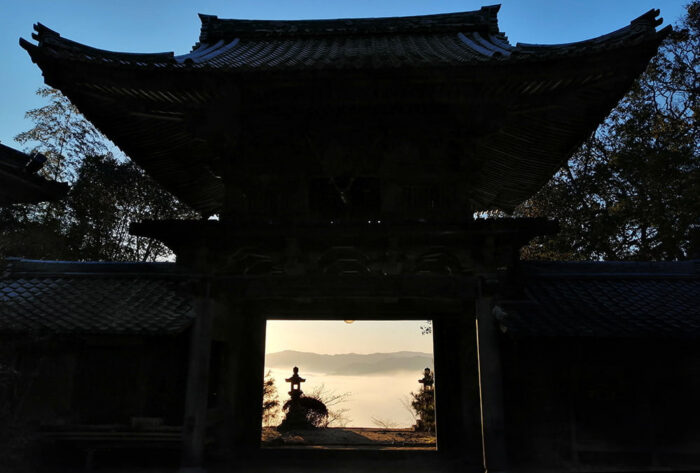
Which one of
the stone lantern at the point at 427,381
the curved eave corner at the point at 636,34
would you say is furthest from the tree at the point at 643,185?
the curved eave corner at the point at 636,34

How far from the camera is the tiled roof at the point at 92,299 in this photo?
8.92m

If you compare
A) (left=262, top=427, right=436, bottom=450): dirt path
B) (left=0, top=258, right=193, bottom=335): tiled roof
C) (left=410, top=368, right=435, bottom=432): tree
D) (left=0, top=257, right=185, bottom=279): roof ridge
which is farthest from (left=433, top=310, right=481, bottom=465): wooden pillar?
(left=410, top=368, right=435, bottom=432): tree

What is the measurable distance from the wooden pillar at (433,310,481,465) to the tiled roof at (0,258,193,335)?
20.8ft

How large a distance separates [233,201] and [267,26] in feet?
19.5

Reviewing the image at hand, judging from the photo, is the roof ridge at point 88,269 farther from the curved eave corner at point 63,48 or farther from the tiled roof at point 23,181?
the curved eave corner at point 63,48

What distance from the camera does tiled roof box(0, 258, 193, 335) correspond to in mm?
8922

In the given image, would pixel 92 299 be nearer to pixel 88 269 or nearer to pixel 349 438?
pixel 88 269

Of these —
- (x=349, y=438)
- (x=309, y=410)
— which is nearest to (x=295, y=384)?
(x=309, y=410)

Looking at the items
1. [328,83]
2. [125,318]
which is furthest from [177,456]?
[328,83]

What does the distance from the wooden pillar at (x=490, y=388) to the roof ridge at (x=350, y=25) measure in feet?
24.7

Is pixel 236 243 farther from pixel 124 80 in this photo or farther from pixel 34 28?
pixel 34 28

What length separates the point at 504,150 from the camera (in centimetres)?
1007

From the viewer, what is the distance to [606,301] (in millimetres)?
9602

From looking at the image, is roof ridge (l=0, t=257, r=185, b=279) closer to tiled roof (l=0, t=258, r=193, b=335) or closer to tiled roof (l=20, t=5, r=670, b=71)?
tiled roof (l=0, t=258, r=193, b=335)
